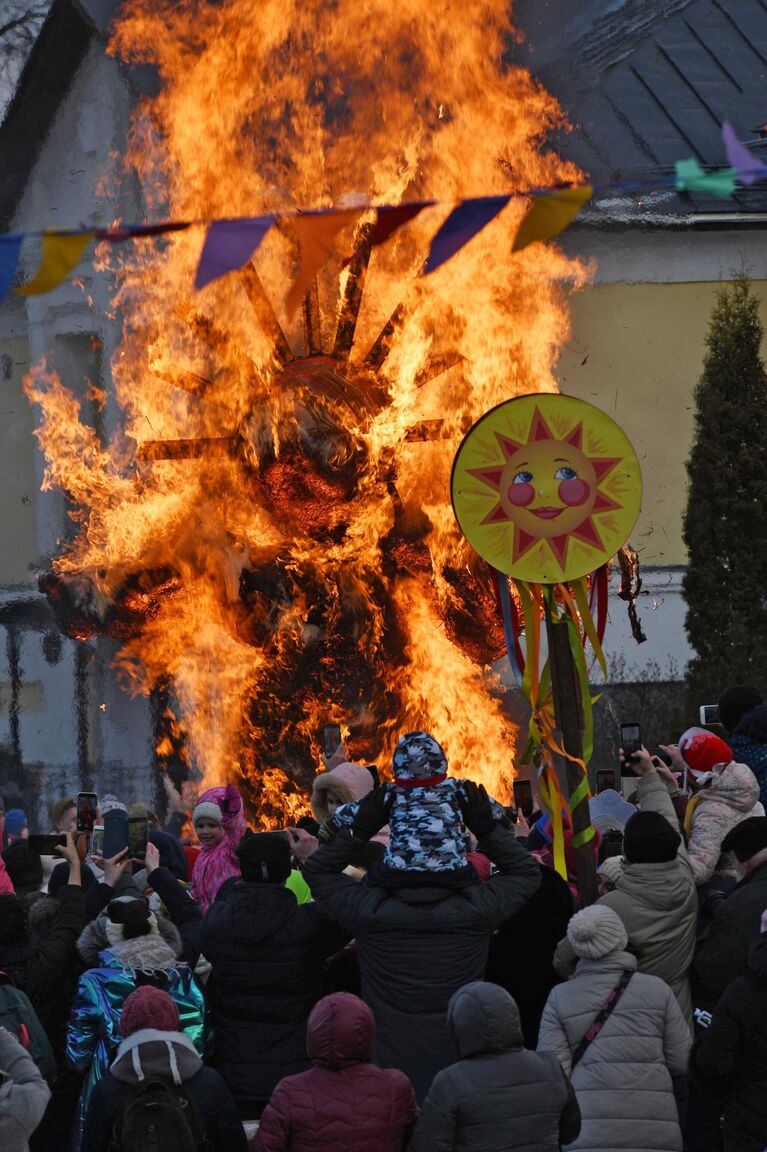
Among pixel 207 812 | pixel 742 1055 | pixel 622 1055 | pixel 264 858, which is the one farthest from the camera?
pixel 207 812

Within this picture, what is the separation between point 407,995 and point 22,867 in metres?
2.04

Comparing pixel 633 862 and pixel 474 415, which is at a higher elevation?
pixel 474 415

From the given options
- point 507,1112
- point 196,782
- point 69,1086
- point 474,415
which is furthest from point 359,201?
point 507,1112

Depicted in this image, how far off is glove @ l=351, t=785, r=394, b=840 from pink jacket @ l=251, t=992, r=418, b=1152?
97cm

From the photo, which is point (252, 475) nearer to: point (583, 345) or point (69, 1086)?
point (583, 345)

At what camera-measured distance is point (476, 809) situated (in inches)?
213

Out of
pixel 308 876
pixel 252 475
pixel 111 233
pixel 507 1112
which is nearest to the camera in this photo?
pixel 507 1112

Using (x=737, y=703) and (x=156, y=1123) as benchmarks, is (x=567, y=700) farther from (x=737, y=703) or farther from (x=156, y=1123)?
(x=156, y=1123)

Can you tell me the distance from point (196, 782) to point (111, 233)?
10.4 meters

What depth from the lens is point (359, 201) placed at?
1506 centimetres

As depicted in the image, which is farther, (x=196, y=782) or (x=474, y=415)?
(x=196, y=782)

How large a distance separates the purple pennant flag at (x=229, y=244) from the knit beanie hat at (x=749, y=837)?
3256 mm

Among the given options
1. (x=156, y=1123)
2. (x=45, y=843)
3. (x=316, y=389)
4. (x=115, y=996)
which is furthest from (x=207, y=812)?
(x=316, y=389)

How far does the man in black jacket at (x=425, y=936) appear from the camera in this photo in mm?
5328
